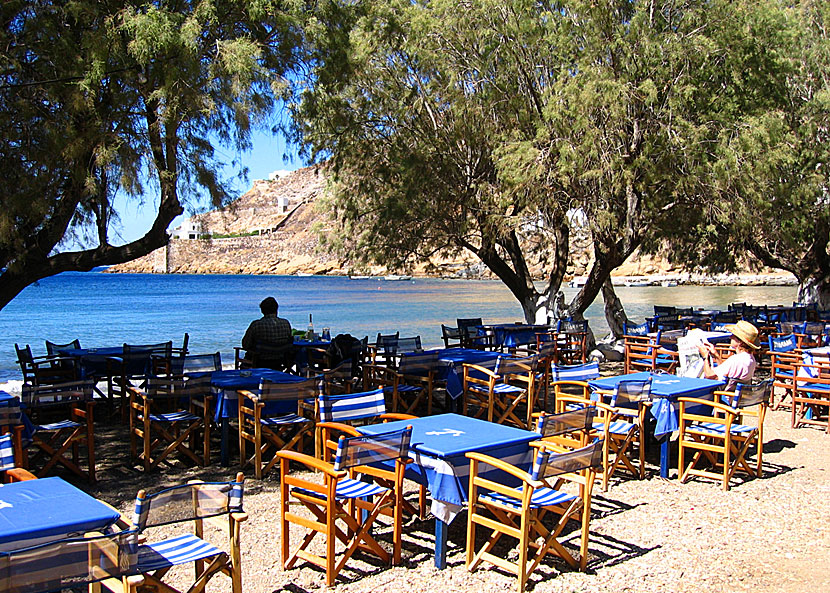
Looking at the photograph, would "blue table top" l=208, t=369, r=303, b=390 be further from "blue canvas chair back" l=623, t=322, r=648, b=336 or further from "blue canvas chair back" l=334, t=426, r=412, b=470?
"blue canvas chair back" l=623, t=322, r=648, b=336

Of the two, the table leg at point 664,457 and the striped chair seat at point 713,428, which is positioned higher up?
the striped chair seat at point 713,428

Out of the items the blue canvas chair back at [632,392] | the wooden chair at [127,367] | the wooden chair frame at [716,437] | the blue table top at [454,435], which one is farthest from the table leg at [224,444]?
the wooden chair frame at [716,437]

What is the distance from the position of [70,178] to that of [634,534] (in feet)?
21.2

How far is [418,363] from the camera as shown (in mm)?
8648

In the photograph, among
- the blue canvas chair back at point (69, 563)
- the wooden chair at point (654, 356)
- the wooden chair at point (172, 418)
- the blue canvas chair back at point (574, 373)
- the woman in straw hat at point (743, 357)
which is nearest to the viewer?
the blue canvas chair back at point (69, 563)

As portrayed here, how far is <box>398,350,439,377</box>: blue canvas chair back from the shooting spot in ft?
28.1

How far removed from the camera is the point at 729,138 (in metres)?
12.3

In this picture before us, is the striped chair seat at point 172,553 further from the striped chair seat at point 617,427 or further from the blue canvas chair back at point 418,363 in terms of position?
the blue canvas chair back at point 418,363

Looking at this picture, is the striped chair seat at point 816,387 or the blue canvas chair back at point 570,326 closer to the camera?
Result: the striped chair seat at point 816,387

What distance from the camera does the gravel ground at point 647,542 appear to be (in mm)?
4375

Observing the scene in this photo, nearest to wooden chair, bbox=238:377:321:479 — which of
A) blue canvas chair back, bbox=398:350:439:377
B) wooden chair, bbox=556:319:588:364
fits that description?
blue canvas chair back, bbox=398:350:439:377

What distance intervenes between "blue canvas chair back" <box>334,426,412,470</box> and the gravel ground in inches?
27.9

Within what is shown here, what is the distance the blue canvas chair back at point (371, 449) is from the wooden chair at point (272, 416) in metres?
1.96

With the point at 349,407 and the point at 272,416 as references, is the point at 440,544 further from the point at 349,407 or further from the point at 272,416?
the point at 272,416
